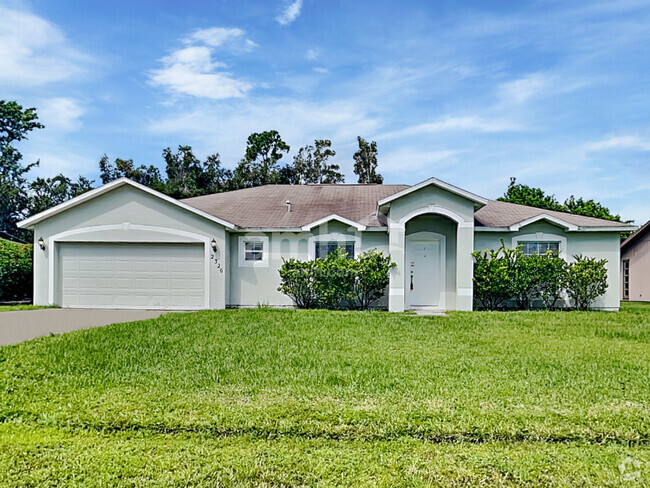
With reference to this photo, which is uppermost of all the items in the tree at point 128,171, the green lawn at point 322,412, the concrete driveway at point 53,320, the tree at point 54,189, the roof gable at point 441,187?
the tree at point 128,171

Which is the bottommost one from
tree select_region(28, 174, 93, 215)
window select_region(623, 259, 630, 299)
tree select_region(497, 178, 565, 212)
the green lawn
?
the green lawn

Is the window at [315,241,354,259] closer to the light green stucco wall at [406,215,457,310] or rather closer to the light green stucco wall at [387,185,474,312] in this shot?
the light green stucco wall at [387,185,474,312]

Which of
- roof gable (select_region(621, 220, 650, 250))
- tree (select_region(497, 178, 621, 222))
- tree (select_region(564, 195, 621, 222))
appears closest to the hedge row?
roof gable (select_region(621, 220, 650, 250))

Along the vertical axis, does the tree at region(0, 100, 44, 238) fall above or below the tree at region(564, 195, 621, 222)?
above

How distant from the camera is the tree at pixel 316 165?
1593 inches

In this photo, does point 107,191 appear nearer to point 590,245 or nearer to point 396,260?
point 396,260

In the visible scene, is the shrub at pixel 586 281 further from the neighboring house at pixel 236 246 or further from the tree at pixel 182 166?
the tree at pixel 182 166

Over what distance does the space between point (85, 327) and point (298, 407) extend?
7.38 metres

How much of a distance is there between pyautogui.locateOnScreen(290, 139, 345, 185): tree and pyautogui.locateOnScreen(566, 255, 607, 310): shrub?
2760cm

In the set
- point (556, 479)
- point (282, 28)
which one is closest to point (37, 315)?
point (282, 28)

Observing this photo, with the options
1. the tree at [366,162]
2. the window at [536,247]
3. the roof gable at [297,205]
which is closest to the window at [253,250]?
the roof gable at [297,205]

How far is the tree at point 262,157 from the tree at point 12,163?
17374 millimetres

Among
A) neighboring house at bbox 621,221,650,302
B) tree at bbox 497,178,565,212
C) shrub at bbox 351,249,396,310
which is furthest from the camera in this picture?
tree at bbox 497,178,565,212

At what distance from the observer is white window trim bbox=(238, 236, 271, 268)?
49.6ft
